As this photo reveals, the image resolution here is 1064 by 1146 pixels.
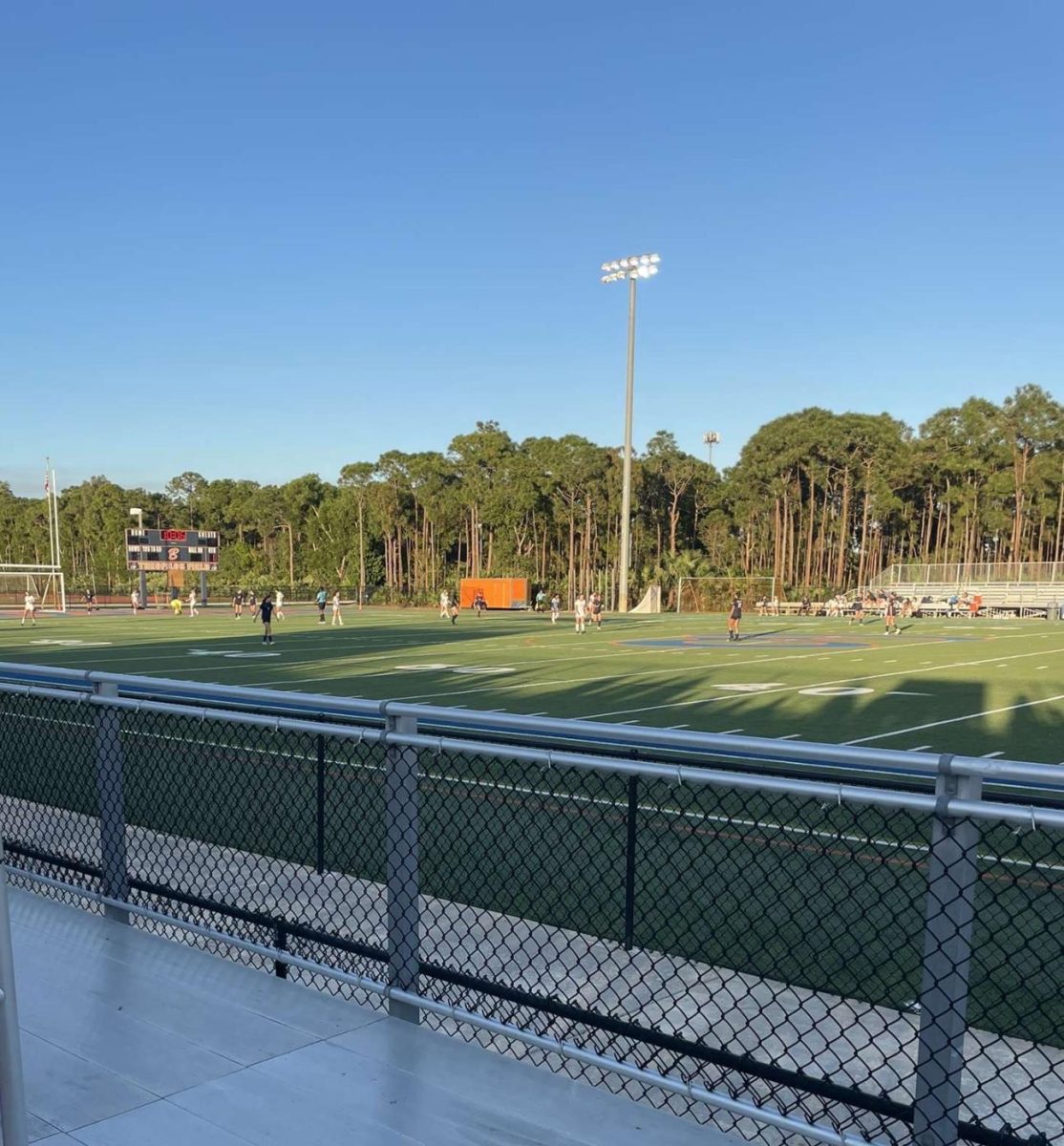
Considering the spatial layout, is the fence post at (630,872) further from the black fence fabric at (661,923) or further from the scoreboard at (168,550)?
the scoreboard at (168,550)

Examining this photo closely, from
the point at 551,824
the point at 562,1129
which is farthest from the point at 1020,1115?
the point at 551,824

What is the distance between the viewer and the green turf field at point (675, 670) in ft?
48.5

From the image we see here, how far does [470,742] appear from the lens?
3.55 meters

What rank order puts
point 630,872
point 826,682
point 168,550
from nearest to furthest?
point 630,872 < point 826,682 < point 168,550

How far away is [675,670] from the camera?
2289 cm

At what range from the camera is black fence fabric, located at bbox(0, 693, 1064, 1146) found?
3.30 metres

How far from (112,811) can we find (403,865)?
2235 millimetres

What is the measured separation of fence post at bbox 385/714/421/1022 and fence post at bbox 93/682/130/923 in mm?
2056

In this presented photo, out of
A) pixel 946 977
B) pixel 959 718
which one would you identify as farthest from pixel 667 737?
pixel 959 718

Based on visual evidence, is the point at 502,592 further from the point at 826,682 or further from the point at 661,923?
the point at 661,923

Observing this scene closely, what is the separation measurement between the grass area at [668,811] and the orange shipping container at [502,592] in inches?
1554

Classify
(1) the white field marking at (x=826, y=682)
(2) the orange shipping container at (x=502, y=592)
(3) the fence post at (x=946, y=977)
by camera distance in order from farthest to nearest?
1. (2) the orange shipping container at (x=502, y=592)
2. (1) the white field marking at (x=826, y=682)
3. (3) the fence post at (x=946, y=977)

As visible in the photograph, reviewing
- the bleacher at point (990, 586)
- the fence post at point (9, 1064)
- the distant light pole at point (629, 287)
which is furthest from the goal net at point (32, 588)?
the fence post at point (9, 1064)

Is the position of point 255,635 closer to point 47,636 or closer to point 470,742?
point 47,636
